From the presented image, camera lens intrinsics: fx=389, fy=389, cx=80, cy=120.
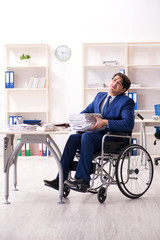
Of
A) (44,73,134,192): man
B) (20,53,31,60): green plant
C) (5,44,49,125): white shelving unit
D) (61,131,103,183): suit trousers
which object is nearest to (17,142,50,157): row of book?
(5,44,49,125): white shelving unit

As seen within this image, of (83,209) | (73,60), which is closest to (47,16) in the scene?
(73,60)

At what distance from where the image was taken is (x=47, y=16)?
631 centimetres

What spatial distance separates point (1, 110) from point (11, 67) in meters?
0.73

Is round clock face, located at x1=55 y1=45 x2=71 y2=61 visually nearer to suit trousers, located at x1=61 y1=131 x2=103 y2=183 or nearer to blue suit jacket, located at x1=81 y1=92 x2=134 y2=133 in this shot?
blue suit jacket, located at x1=81 y1=92 x2=134 y2=133

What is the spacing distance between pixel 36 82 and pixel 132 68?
5.14ft

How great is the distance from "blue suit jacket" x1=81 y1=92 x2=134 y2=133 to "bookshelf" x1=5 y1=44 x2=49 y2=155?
2877mm

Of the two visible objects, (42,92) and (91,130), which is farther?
(42,92)

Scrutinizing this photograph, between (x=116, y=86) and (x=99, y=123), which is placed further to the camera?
(x=116, y=86)

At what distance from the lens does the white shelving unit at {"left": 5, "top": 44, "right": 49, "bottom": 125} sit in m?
6.36

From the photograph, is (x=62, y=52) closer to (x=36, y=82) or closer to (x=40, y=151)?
(x=36, y=82)

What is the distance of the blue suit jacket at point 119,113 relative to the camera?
3.30 metres

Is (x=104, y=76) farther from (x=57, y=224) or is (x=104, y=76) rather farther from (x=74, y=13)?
(x=57, y=224)

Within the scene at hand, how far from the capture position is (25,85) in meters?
6.39

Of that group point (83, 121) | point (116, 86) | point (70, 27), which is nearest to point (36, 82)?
point (70, 27)
